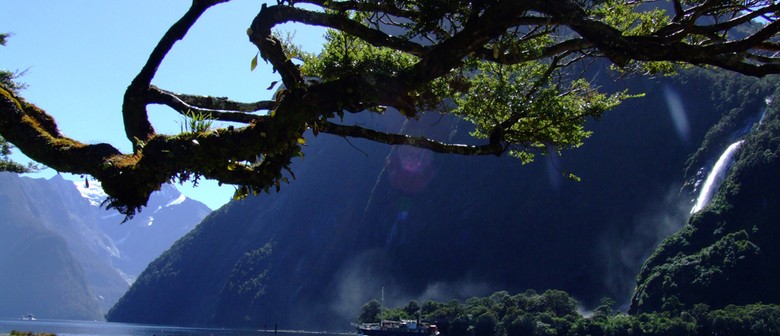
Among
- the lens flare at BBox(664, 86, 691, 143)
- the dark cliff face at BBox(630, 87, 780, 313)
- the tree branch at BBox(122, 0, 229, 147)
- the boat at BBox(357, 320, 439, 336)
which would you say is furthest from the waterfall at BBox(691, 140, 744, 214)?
the tree branch at BBox(122, 0, 229, 147)

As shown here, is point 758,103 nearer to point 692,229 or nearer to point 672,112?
point 672,112

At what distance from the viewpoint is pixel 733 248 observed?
360ft

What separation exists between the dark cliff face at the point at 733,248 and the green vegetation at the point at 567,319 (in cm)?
710

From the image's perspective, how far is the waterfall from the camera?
142750 millimetres

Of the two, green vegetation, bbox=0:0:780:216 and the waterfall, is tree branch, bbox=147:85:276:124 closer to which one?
green vegetation, bbox=0:0:780:216

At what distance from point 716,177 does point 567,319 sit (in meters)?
57.3

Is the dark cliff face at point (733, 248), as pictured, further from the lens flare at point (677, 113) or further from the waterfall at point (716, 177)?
the lens flare at point (677, 113)

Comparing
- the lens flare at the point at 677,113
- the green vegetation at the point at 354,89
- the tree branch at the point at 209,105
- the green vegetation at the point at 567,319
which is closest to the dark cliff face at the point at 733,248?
the green vegetation at the point at 567,319

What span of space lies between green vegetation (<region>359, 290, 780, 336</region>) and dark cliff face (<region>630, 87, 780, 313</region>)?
7.10m

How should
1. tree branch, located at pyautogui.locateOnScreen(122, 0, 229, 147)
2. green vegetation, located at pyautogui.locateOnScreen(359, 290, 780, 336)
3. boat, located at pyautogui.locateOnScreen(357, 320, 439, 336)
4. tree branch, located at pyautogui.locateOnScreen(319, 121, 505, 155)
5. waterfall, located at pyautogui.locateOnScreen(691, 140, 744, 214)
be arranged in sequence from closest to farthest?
tree branch, located at pyautogui.locateOnScreen(319, 121, 505, 155)
tree branch, located at pyautogui.locateOnScreen(122, 0, 229, 147)
green vegetation, located at pyautogui.locateOnScreen(359, 290, 780, 336)
boat, located at pyautogui.locateOnScreen(357, 320, 439, 336)
waterfall, located at pyautogui.locateOnScreen(691, 140, 744, 214)

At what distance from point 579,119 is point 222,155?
4.69m

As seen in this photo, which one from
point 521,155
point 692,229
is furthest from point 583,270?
point 521,155

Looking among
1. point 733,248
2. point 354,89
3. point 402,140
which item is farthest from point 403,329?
point 354,89

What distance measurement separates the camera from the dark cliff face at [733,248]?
10462 centimetres
